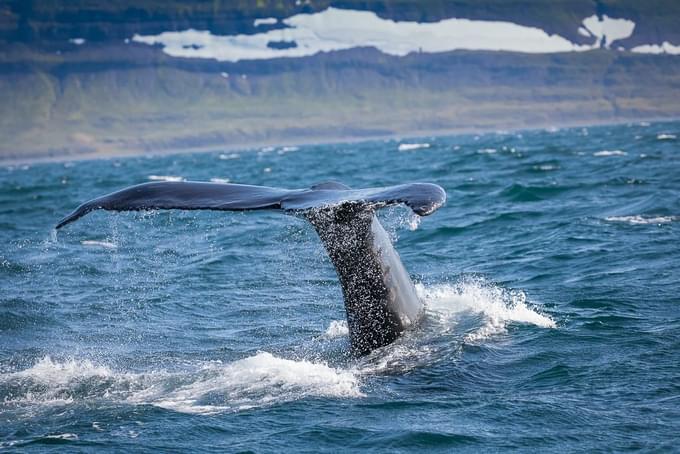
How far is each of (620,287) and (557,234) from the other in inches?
184

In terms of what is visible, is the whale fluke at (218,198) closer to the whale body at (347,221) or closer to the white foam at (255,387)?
the whale body at (347,221)

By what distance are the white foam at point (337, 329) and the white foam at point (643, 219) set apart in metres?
7.64

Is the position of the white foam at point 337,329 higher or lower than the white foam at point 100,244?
higher

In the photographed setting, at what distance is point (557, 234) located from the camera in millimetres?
15125

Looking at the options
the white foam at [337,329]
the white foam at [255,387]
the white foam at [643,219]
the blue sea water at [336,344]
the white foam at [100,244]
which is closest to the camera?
the blue sea water at [336,344]

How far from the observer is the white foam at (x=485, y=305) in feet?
29.2

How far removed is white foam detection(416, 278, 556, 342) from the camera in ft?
29.2

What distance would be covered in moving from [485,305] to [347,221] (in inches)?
129

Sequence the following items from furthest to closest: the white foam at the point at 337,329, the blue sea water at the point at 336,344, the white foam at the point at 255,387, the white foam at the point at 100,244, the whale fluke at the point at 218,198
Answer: the white foam at the point at 100,244 < the white foam at the point at 337,329 < the white foam at the point at 255,387 < the whale fluke at the point at 218,198 < the blue sea water at the point at 336,344

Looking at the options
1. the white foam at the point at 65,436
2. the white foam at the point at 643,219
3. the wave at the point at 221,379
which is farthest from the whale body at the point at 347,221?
the white foam at the point at 643,219

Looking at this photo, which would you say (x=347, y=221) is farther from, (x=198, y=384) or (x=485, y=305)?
(x=485, y=305)

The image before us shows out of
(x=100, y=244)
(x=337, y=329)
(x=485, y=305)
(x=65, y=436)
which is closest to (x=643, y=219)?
(x=485, y=305)

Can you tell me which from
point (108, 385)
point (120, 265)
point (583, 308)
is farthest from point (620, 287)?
point (120, 265)

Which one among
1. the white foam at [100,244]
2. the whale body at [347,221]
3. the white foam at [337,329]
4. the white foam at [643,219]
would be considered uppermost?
the whale body at [347,221]
